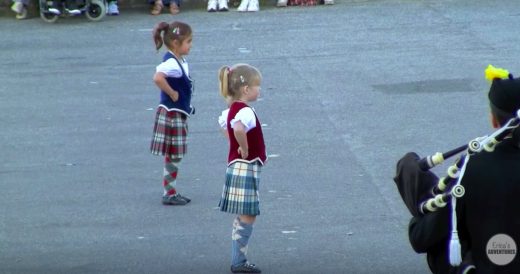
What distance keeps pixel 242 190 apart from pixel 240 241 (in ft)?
1.17

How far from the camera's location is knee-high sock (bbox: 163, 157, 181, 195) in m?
8.57

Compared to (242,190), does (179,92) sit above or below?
above

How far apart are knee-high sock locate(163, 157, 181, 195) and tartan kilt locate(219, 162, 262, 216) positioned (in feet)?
5.28

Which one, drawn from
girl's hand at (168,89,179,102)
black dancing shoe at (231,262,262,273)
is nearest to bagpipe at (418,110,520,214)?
black dancing shoe at (231,262,262,273)

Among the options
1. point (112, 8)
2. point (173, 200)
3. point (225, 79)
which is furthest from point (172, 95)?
point (112, 8)

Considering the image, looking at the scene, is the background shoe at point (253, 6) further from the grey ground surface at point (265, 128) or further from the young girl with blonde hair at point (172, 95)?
the young girl with blonde hair at point (172, 95)

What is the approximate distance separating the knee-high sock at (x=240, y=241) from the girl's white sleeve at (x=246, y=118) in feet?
2.13

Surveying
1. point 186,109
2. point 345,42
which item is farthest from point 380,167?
point 345,42

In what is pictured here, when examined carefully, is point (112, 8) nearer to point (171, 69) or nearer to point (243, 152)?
point (171, 69)

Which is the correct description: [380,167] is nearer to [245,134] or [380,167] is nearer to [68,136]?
[245,134]

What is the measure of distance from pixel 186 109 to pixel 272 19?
8.33 meters

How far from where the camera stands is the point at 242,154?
6.98 m

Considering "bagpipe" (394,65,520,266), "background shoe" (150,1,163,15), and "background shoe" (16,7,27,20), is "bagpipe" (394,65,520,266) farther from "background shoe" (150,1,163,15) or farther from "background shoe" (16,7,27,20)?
"background shoe" (16,7,27,20)

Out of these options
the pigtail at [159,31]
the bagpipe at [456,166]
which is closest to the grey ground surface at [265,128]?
the pigtail at [159,31]
